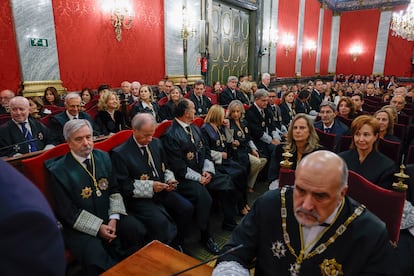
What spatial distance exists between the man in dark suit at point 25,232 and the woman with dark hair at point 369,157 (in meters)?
2.48

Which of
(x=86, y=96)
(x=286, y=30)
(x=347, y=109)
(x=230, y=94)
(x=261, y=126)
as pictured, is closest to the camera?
(x=347, y=109)

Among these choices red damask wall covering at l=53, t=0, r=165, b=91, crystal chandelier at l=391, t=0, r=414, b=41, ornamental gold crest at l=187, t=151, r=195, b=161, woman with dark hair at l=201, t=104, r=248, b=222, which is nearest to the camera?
ornamental gold crest at l=187, t=151, r=195, b=161

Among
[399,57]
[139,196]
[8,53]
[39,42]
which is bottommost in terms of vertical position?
[139,196]

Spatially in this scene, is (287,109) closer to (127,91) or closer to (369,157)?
(127,91)

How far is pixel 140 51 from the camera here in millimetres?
7121

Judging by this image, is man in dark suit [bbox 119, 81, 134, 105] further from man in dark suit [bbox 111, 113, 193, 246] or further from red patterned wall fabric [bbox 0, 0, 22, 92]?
man in dark suit [bbox 111, 113, 193, 246]

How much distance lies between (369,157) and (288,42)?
39.8ft

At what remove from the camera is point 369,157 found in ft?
8.47

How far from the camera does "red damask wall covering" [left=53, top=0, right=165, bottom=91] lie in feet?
18.4

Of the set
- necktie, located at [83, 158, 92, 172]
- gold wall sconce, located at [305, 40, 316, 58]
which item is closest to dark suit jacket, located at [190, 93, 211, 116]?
necktie, located at [83, 158, 92, 172]

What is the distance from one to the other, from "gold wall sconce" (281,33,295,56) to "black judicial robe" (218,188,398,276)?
12861 millimetres

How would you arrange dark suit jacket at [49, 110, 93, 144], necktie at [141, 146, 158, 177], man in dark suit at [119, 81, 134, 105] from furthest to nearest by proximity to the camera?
man in dark suit at [119, 81, 134, 105] → dark suit jacket at [49, 110, 93, 144] → necktie at [141, 146, 158, 177]

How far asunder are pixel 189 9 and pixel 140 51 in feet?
6.58

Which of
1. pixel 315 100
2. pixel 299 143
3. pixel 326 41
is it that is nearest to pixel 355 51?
pixel 326 41
